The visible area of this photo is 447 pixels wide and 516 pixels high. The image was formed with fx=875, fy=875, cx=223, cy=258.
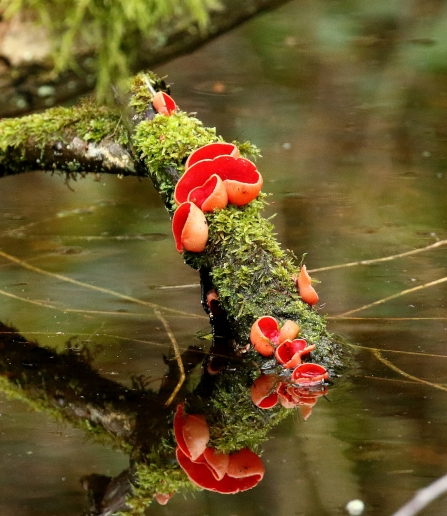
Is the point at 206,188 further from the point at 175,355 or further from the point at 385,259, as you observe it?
the point at 385,259

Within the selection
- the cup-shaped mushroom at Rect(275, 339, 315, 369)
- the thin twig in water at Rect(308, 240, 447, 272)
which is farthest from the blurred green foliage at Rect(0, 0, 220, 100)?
the thin twig in water at Rect(308, 240, 447, 272)

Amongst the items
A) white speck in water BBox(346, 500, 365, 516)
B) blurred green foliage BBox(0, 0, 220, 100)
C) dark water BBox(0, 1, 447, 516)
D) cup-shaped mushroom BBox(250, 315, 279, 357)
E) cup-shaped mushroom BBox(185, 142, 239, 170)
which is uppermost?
blurred green foliage BBox(0, 0, 220, 100)

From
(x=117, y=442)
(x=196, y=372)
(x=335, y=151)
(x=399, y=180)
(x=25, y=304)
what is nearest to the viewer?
(x=117, y=442)

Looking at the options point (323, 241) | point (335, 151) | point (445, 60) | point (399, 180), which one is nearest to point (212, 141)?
point (323, 241)

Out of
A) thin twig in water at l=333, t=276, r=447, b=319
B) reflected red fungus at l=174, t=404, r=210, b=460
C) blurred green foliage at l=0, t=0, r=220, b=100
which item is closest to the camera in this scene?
blurred green foliage at l=0, t=0, r=220, b=100

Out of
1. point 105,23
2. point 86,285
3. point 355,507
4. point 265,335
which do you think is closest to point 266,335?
point 265,335

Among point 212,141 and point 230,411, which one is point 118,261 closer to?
point 212,141

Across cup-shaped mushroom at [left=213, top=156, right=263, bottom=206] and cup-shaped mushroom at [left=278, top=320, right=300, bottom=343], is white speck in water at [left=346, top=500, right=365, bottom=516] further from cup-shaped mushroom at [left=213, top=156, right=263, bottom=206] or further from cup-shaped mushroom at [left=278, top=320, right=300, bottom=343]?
cup-shaped mushroom at [left=213, top=156, right=263, bottom=206]
